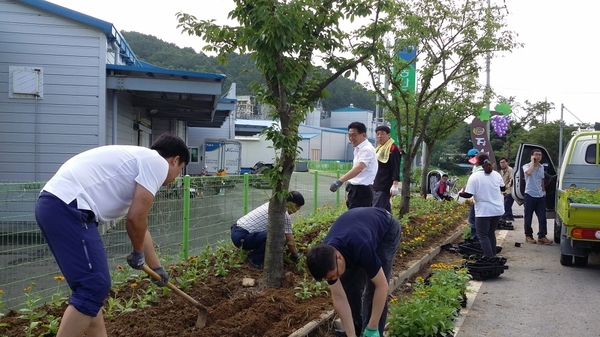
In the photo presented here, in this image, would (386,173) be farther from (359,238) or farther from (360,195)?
(359,238)

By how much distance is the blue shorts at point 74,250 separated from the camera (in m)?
3.08

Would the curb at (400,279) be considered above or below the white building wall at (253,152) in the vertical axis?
below

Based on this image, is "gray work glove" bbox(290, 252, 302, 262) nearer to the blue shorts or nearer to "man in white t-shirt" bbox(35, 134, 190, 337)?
"man in white t-shirt" bbox(35, 134, 190, 337)

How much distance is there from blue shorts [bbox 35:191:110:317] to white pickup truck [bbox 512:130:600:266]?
682 cm

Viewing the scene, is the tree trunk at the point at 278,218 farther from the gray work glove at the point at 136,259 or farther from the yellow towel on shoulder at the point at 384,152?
the yellow towel on shoulder at the point at 384,152

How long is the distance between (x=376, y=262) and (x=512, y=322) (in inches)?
113

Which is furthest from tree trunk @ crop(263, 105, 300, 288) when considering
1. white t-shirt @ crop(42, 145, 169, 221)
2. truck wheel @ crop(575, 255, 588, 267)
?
truck wheel @ crop(575, 255, 588, 267)

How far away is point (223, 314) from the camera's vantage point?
16.1 ft

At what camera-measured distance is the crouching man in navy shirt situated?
3492mm

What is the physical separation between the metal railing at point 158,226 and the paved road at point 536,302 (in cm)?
288

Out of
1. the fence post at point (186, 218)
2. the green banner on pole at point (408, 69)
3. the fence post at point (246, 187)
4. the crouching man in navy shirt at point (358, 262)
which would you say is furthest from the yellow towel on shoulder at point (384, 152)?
the green banner on pole at point (408, 69)

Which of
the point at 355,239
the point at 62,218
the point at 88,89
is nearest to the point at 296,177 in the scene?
the point at 88,89

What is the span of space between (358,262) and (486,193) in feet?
16.2

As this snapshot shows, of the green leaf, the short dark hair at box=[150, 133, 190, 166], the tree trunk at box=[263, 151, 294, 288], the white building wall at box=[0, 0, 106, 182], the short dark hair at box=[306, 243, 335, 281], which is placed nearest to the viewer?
the short dark hair at box=[306, 243, 335, 281]
